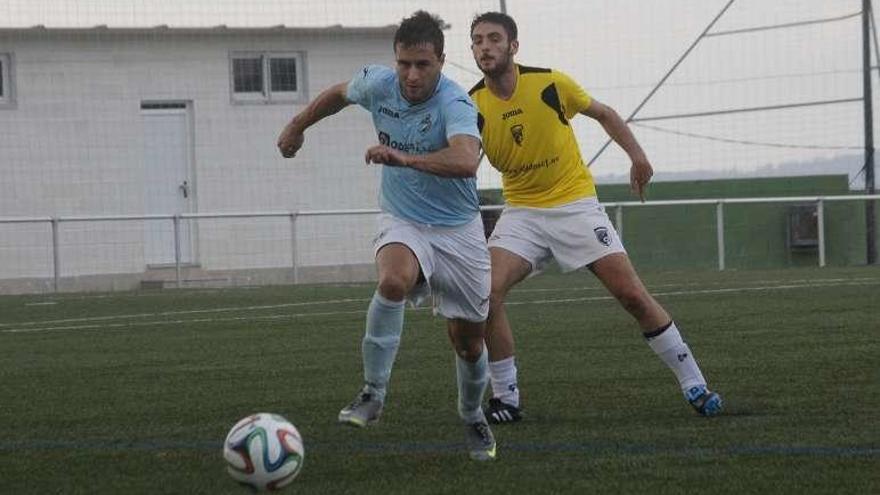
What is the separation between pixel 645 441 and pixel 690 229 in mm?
20317

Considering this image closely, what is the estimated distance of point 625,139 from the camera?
28.8 ft

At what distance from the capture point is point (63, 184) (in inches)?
1095

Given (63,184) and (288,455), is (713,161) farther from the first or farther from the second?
(288,455)

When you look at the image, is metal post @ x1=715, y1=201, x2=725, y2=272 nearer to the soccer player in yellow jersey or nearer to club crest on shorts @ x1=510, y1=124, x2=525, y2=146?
the soccer player in yellow jersey

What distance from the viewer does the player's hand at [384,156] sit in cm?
647

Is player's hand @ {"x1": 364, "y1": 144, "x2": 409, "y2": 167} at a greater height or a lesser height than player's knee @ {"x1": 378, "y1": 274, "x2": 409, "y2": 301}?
greater

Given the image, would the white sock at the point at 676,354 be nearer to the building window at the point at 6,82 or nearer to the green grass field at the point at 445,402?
the green grass field at the point at 445,402

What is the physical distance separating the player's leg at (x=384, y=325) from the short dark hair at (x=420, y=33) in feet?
2.64

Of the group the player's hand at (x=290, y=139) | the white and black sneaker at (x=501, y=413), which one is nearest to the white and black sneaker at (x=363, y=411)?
the player's hand at (x=290, y=139)

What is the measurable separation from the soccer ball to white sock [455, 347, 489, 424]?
1.18 meters

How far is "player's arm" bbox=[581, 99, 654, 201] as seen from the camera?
343 inches

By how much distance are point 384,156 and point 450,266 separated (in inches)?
38.1

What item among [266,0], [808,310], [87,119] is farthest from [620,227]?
[808,310]

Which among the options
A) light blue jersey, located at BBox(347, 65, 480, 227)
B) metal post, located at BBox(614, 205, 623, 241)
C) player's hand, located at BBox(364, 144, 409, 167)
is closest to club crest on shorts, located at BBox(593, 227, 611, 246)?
light blue jersey, located at BBox(347, 65, 480, 227)
